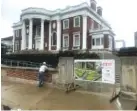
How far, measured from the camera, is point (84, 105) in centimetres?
210

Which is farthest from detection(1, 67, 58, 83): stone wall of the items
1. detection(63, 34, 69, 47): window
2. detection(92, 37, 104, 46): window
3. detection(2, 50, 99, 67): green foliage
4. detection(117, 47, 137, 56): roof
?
detection(117, 47, 137, 56): roof

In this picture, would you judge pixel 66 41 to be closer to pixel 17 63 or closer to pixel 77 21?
pixel 77 21

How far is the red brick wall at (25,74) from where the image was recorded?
3.03 metres

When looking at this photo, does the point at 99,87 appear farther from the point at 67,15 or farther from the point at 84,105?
the point at 67,15

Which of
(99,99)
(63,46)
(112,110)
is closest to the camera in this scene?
(112,110)

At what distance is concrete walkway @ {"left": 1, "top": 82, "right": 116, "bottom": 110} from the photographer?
209 cm

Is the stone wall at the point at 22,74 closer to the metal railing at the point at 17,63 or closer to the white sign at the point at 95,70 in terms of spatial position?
the metal railing at the point at 17,63

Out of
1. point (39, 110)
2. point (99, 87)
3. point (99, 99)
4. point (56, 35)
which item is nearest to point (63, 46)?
point (56, 35)

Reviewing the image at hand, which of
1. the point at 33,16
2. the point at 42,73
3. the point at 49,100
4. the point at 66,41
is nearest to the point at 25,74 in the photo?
the point at 42,73

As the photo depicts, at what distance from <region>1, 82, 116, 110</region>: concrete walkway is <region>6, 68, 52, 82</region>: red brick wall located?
0.20 m

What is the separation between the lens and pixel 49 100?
2.34 meters

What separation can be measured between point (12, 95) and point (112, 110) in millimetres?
1451

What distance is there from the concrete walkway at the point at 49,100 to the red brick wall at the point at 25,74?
199mm

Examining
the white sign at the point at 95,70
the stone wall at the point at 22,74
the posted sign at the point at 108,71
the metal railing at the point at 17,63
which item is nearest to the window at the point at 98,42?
the white sign at the point at 95,70
